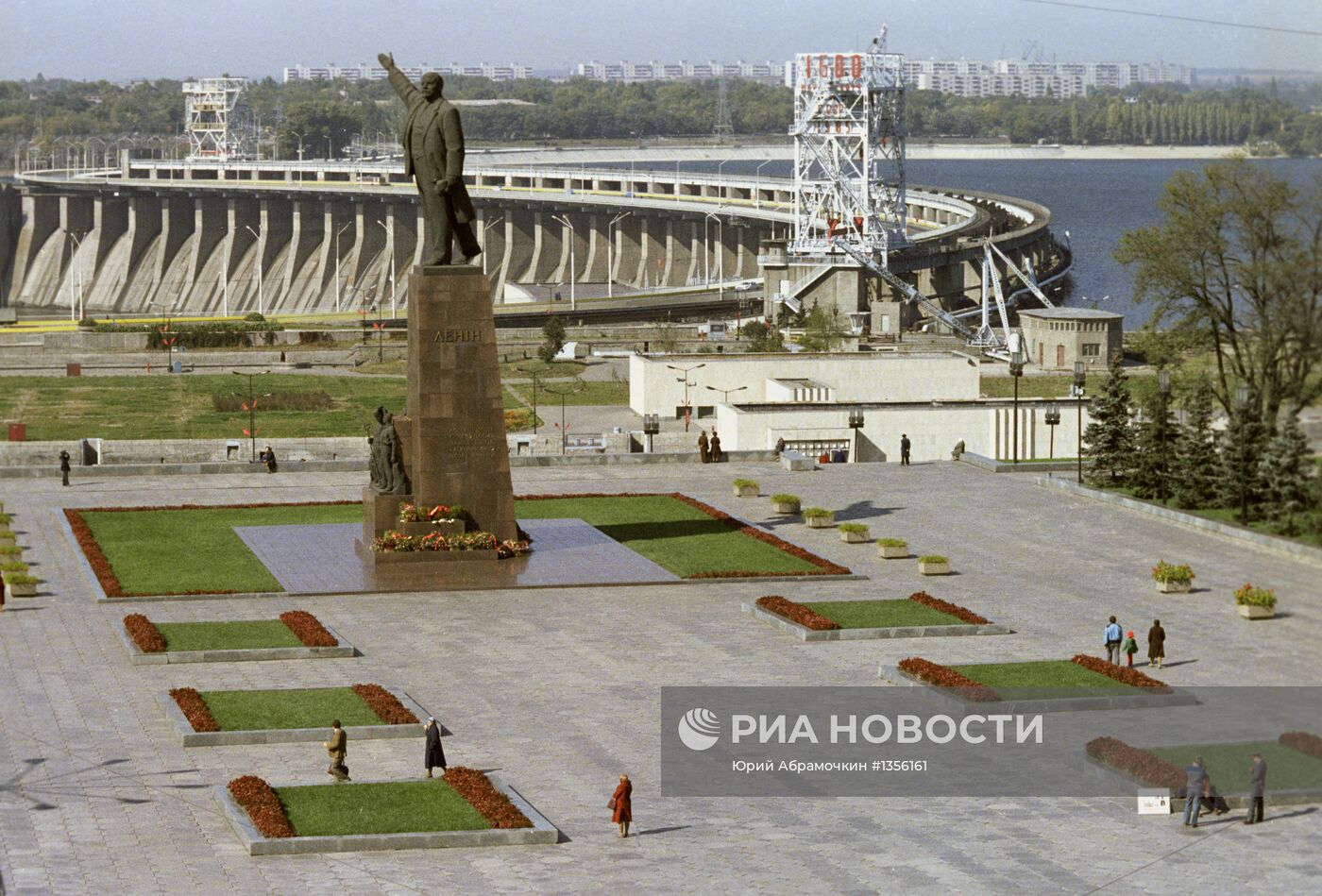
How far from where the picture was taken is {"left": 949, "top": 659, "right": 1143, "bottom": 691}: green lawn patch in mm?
35219

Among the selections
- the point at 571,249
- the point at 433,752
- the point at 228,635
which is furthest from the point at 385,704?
the point at 571,249

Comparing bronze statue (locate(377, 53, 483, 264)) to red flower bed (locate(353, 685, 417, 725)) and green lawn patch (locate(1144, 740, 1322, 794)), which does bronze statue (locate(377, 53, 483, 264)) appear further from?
green lawn patch (locate(1144, 740, 1322, 794))

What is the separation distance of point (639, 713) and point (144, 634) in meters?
10.4

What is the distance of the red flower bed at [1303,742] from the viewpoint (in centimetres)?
2823

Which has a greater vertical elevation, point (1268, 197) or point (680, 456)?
point (1268, 197)

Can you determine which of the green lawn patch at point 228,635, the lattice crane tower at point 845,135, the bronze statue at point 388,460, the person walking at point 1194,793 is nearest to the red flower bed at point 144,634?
the green lawn patch at point 228,635

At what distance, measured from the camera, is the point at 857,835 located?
91.0 ft

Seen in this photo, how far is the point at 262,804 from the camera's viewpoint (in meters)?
28.3

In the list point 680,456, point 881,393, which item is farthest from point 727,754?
point 881,393

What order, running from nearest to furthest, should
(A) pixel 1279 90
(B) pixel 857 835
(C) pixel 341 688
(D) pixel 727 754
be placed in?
(A) pixel 1279 90 → (B) pixel 857 835 → (D) pixel 727 754 → (C) pixel 341 688

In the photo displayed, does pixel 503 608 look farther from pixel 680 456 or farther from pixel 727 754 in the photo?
pixel 680 456

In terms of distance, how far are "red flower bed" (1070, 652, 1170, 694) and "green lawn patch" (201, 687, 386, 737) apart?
39.8ft

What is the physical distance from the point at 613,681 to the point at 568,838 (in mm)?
8723

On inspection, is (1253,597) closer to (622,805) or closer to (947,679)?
(947,679)
